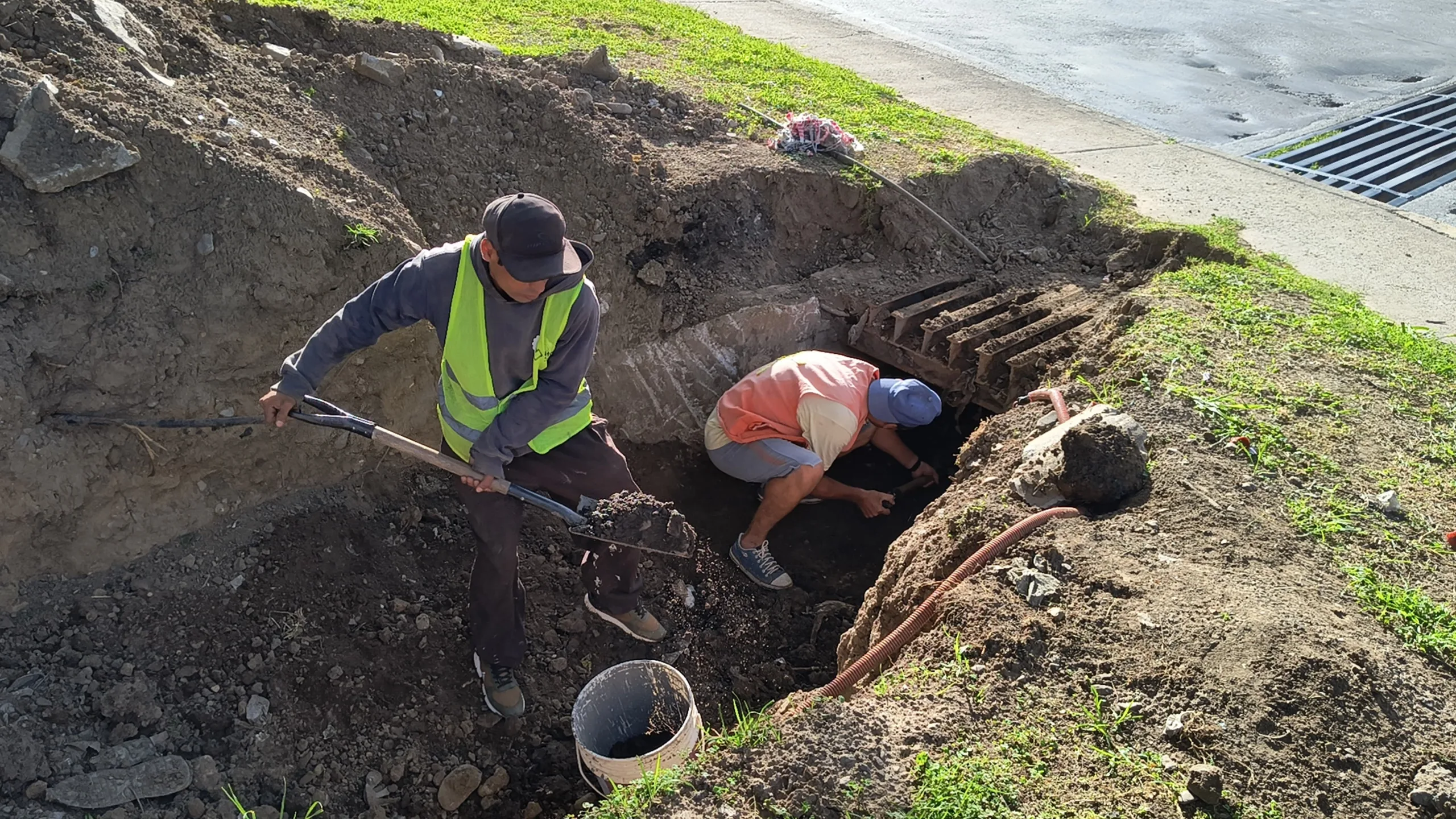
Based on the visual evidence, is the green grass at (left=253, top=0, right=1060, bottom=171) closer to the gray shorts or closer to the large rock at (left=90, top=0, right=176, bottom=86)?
the large rock at (left=90, top=0, right=176, bottom=86)

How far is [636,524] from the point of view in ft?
10.3

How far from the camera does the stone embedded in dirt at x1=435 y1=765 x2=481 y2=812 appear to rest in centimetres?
342

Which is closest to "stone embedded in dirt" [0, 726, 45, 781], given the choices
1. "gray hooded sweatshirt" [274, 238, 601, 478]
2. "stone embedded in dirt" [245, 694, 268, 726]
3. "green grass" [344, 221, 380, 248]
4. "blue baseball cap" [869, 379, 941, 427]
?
"stone embedded in dirt" [245, 694, 268, 726]

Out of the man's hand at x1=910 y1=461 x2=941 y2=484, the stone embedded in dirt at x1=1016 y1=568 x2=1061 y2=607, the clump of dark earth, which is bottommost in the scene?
the clump of dark earth

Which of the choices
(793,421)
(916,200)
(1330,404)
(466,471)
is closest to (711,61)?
(916,200)

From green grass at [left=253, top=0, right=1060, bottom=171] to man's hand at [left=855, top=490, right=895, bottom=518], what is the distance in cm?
233

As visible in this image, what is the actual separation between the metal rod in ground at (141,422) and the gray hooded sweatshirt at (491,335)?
13.5 inches

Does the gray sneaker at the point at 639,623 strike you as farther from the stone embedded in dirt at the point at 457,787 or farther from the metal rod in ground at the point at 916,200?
the metal rod in ground at the point at 916,200

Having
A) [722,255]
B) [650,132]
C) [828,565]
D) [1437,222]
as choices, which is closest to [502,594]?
[828,565]

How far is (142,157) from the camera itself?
3740 mm

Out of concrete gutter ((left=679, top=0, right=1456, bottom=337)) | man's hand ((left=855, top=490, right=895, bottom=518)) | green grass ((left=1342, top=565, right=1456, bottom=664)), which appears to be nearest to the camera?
green grass ((left=1342, top=565, right=1456, bottom=664))

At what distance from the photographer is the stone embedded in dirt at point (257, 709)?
3.40m

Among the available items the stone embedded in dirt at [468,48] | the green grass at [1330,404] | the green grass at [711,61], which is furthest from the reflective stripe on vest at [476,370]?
the green grass at [711,61]

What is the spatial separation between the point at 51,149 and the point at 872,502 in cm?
409
